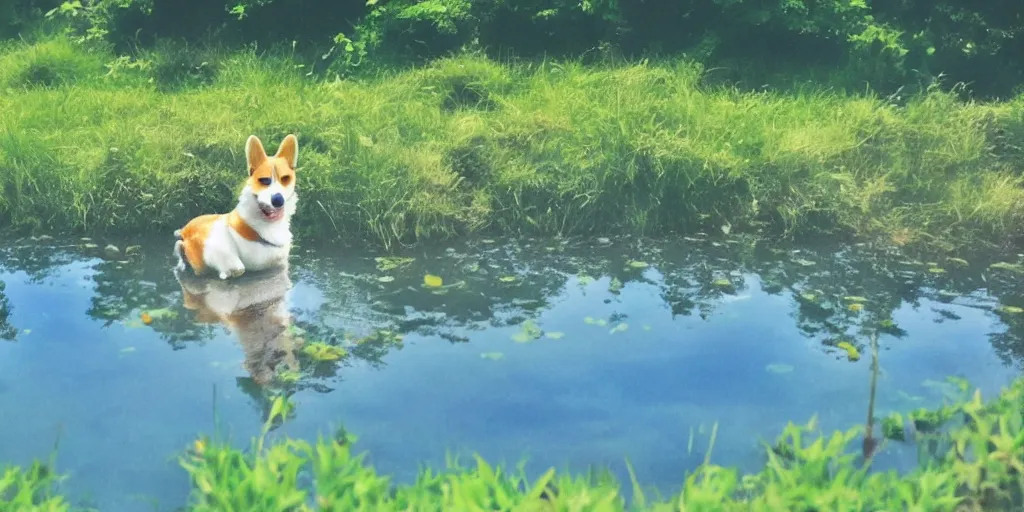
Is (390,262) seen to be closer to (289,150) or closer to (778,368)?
(289,150)

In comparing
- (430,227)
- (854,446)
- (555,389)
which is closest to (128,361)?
(555,389)

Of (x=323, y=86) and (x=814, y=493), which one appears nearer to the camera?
(x=814, y=493)

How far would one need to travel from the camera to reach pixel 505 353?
15.1 feet

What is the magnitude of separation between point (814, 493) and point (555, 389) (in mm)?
1702

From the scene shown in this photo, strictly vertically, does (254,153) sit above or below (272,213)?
above

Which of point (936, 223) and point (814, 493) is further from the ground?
point (814, 493)

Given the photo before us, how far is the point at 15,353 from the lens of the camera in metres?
4.52

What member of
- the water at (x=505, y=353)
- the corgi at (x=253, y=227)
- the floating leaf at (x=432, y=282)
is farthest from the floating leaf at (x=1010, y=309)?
the corgi at (x=253, y=227)

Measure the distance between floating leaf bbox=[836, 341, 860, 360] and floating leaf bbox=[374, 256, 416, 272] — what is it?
2.68 metres

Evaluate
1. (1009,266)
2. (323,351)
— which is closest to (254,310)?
(323,351)

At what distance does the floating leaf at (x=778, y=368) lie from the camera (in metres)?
4.43

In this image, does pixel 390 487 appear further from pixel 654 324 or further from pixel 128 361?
pixel 654 324

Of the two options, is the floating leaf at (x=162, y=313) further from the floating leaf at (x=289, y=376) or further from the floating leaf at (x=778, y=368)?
the floating leaf at (x=778, y=368)

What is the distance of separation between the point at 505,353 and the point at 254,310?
143cm
